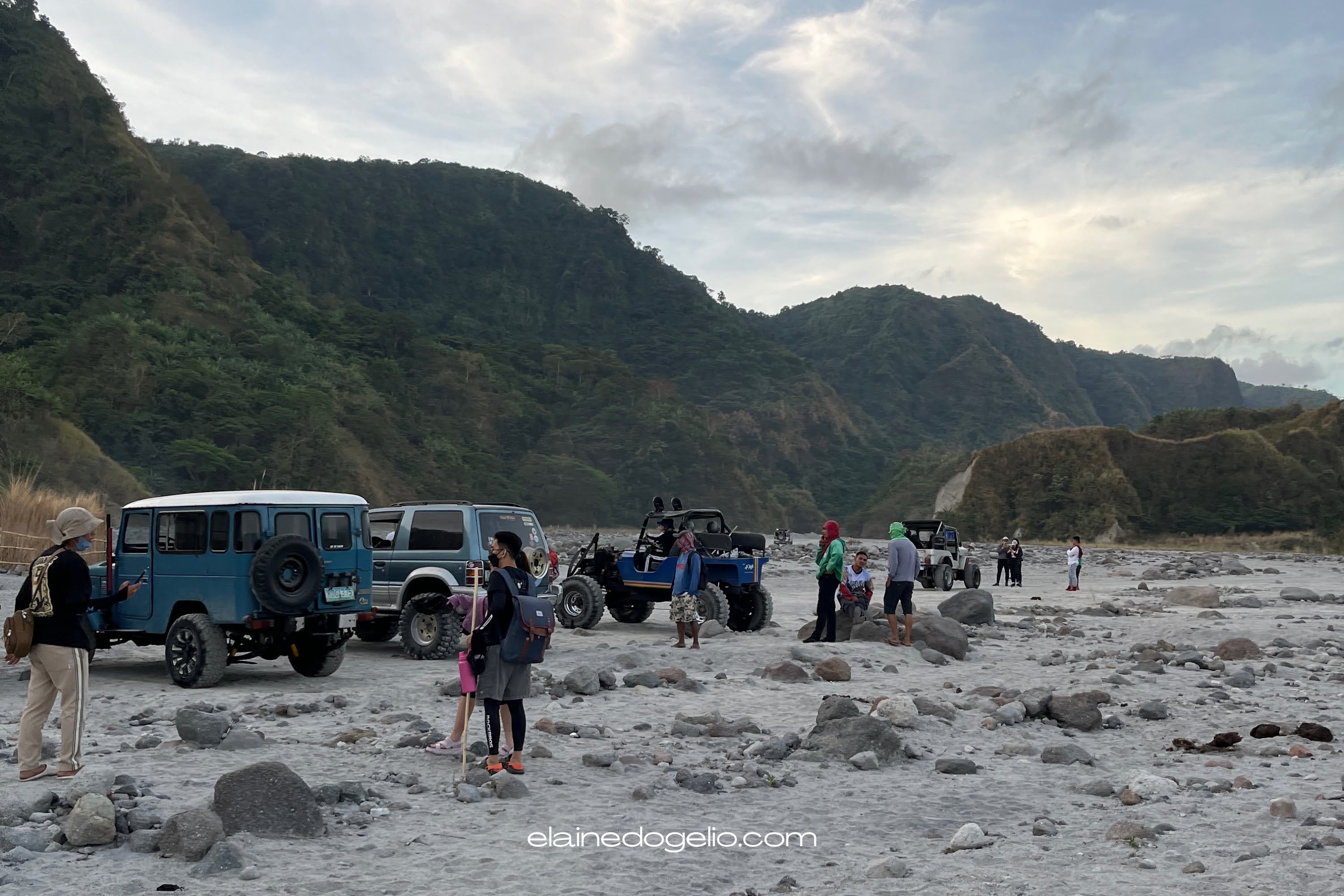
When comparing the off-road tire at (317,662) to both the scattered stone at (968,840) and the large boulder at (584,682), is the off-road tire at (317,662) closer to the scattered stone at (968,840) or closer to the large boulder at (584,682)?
the large boulder at (584,682)

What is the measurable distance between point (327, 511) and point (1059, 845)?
339 inches

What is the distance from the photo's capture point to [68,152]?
7706 cm

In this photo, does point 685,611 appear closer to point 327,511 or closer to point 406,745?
point 327,511

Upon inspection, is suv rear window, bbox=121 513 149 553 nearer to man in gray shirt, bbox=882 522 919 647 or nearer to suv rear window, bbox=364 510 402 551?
suv rear window, bbox=364 510 402 551

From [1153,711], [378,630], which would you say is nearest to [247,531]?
[378,630]

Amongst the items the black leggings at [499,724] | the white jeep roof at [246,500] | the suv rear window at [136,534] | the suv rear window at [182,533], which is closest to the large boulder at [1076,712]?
the black leggings at [499,724]

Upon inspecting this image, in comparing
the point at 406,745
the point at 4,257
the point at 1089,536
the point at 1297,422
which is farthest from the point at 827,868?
the point at 1297,422

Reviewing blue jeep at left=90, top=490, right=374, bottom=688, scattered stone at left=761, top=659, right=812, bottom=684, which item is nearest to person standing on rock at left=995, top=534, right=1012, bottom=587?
scattered stone at left=761, top=659, right=812, bottom=684

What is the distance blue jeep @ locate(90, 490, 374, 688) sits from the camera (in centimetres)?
1125

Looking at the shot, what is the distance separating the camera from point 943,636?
15305mm

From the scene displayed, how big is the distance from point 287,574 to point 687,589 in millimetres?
5766

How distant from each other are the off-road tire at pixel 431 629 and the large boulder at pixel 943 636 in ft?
20.8

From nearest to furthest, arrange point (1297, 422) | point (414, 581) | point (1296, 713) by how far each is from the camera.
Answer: point (1296, 713)
point (414, 581)
point (1297, 422)

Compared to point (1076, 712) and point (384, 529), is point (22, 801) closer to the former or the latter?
point (384, 529)
